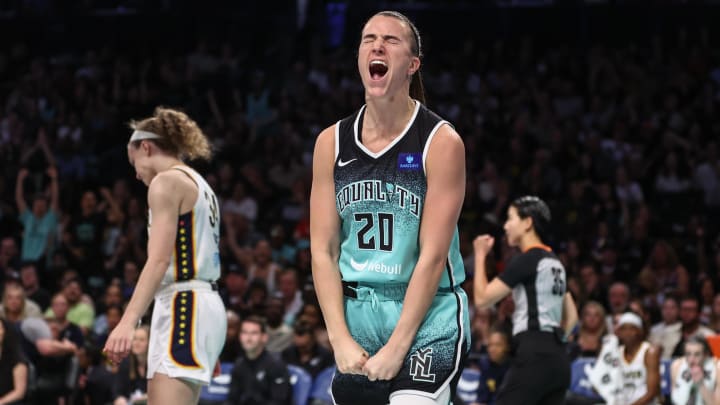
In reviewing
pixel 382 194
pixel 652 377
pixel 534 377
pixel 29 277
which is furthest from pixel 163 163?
pixel 29 277

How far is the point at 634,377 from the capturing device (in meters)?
9.88

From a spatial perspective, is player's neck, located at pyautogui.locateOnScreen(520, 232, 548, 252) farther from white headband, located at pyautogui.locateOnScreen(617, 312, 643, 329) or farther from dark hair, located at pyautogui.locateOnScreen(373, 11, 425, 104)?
dark hair, located at pyautogui.locateOnScreen(373, 11, 425, 104)

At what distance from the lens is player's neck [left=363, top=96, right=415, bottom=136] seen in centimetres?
406

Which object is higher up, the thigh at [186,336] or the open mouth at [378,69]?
the open mouth at [378,69]

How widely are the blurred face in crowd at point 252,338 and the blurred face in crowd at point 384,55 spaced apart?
22.7ft

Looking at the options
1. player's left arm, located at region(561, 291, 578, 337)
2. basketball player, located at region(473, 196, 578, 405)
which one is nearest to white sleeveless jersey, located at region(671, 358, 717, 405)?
player's left arm, located at region(561, 291, 578, 337)

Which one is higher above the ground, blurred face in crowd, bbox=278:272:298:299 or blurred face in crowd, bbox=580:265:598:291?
blurred face in crowd, bbox=580:265:598:291

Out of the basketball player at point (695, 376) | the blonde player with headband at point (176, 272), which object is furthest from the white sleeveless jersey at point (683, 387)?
the blonde player with headband at point (176, 272)

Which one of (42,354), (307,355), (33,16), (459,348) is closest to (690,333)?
(307,355)

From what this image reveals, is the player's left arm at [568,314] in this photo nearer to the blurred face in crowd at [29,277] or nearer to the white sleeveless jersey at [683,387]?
the white sleeveless jersey at [683,387]

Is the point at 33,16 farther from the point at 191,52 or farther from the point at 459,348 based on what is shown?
the point at 459,348

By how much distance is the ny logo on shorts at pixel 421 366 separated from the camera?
3873 millimetres

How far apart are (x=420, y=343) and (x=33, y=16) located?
57.7ft

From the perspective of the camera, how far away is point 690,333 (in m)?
10.8
